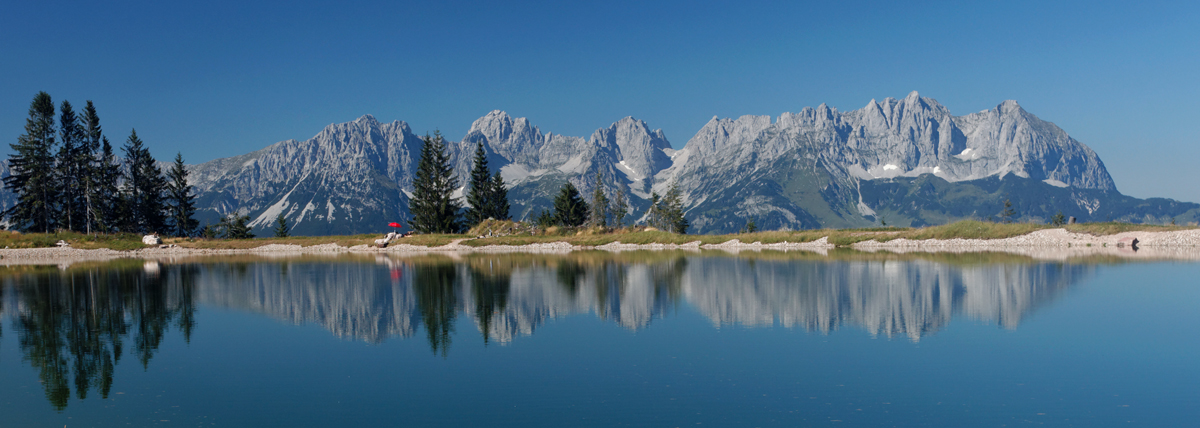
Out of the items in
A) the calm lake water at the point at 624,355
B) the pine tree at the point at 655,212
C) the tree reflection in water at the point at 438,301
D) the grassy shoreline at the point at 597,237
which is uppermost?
Answer: the pine tree at the point at 655,212

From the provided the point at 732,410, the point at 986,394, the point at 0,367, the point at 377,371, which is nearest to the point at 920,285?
the point at 986,394

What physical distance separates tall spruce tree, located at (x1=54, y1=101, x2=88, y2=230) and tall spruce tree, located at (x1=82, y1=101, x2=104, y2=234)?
444mm

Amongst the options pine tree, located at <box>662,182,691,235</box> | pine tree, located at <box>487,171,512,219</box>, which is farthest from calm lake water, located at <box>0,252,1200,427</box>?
pine tree, located at <box>662,182,691,235</box>

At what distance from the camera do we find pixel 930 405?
12586 mm

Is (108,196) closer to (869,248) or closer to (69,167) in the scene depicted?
(69,167)

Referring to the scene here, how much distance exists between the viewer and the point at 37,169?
82.9m

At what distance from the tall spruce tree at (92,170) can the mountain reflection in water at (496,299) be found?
46.7 meters

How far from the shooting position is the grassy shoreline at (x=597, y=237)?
67.1 metres

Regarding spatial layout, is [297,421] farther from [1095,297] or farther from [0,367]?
[1095,297]

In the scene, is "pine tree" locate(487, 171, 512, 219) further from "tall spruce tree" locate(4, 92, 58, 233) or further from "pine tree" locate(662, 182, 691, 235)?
"tall spruce tree" locate(4, 92, 58, 233)

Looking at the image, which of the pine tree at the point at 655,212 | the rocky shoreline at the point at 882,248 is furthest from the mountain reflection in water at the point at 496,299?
the pine tree at the point at 655,212

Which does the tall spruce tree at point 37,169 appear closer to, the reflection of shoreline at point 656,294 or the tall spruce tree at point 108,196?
the tall spruce tree at point 108,196

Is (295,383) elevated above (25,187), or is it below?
below

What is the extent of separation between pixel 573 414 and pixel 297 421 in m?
5.09
